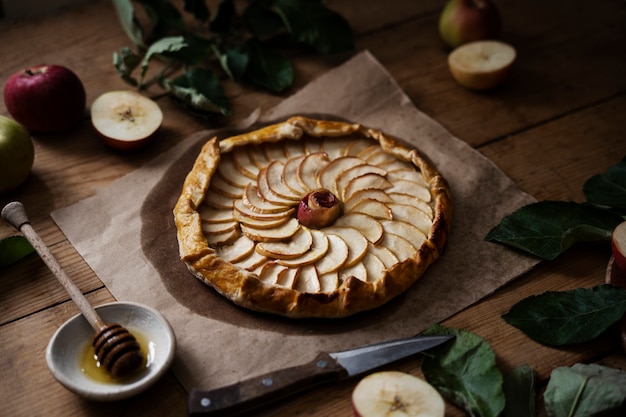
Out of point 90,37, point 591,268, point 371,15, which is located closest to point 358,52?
point 371,15

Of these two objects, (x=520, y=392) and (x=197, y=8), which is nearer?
(x=520, y=392)

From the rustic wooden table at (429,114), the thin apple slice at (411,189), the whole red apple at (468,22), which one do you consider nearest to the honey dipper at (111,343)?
the rustic wooden table at (429,114)

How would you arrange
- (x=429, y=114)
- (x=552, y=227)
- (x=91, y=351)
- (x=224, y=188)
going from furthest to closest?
(x=429, y=114) → (x=224, y=188) → (x=552, y=227) → (x=91, y=351)

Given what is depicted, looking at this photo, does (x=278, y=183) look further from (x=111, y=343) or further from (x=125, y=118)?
(x=111, y=343)

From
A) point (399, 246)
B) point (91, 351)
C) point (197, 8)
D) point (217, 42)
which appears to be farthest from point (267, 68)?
point (91, 351)

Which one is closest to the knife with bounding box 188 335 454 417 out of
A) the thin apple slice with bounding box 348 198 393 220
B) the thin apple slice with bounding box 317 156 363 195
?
the thin apple slice with bounding box 348 198 393 220

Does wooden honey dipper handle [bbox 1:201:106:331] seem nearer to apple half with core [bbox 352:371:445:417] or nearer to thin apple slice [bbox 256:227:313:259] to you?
thin apple slice [bbox 256:227:313:259]

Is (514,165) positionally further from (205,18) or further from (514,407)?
(205,18)
